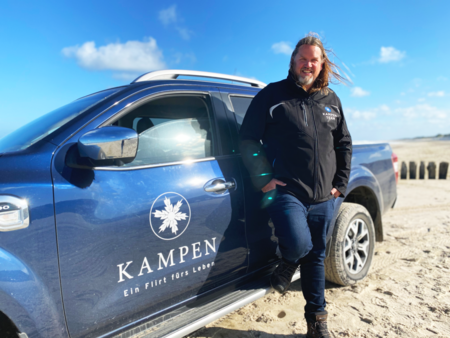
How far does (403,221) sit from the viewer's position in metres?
5.40

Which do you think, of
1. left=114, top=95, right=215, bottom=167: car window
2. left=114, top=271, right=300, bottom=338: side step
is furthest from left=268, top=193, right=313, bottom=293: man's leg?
left=114, top=95, right=215, bottom=167: car window

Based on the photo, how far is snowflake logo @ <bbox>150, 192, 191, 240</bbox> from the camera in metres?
1.82

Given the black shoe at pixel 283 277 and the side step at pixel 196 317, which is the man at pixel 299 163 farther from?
the side step at pixel 196 317

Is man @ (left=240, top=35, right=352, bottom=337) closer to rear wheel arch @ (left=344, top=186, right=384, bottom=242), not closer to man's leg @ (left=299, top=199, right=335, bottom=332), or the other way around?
man's leg @ (left=299, top=199, right=335, bottom=332)

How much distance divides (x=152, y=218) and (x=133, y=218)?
0.36 ft

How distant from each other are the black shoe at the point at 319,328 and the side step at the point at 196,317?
37cm

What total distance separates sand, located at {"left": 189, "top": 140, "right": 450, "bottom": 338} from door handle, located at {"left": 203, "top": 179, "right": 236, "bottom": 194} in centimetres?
111

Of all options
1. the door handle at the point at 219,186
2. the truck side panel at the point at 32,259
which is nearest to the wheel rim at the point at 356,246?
the door handle at the point at 219,186

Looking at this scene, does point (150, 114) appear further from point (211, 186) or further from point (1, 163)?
point (1, 163)

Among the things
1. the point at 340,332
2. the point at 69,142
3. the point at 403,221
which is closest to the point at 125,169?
the point at 69,142

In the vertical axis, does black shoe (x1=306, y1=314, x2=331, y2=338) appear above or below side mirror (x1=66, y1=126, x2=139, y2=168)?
below

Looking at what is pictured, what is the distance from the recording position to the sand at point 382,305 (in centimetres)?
242

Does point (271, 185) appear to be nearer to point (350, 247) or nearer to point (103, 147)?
point (103, 147)

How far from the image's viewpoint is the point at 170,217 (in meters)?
1.88
